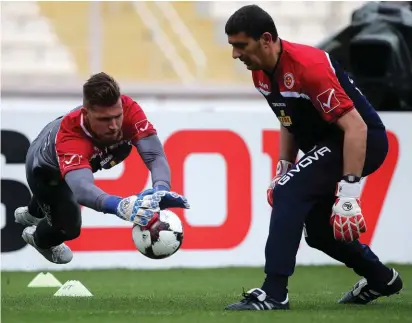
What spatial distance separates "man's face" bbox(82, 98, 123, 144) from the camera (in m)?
7.40

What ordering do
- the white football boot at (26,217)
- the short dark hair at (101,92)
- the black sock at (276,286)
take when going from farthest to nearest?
1. the white football boot at (26,217)
2. the short dark hair at (101,92)
3. the black sock at (276,286)

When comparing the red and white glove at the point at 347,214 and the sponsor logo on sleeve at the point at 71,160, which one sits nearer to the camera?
the red and white glove at the point at 347,214

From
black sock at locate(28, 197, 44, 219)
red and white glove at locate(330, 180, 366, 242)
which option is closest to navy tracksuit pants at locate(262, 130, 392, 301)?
red and white glove at locate(330, 180, 366, 242)

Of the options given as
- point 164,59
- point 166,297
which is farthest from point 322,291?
point 164,59

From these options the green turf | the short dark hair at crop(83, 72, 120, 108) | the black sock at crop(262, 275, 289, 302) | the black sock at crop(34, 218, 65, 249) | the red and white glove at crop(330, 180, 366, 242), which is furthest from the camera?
the black sock at crop(34, 218, 65, 249)

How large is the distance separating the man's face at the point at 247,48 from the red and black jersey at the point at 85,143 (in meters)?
1.16

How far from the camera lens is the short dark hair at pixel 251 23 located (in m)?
6.84

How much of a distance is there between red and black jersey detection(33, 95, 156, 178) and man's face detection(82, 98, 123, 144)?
12 cm

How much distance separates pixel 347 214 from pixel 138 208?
129 centimetres

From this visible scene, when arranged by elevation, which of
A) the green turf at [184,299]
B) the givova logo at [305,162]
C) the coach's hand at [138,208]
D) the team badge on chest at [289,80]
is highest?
the team badge on chest at [289,80]

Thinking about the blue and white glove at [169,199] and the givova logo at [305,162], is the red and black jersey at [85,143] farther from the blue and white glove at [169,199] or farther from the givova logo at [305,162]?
the givova logo at [305,162]

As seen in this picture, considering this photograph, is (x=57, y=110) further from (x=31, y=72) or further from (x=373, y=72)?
(x=373, y=72)

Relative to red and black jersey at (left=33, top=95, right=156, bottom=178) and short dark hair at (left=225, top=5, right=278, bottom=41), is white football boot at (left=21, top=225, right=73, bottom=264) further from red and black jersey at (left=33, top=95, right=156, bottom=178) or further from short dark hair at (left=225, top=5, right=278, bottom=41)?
short dark hair at (left=225, top=5, right=278, bottom=41)

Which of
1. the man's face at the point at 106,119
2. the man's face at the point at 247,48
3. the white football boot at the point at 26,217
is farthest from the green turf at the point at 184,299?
the man's face at the point at 247,48
